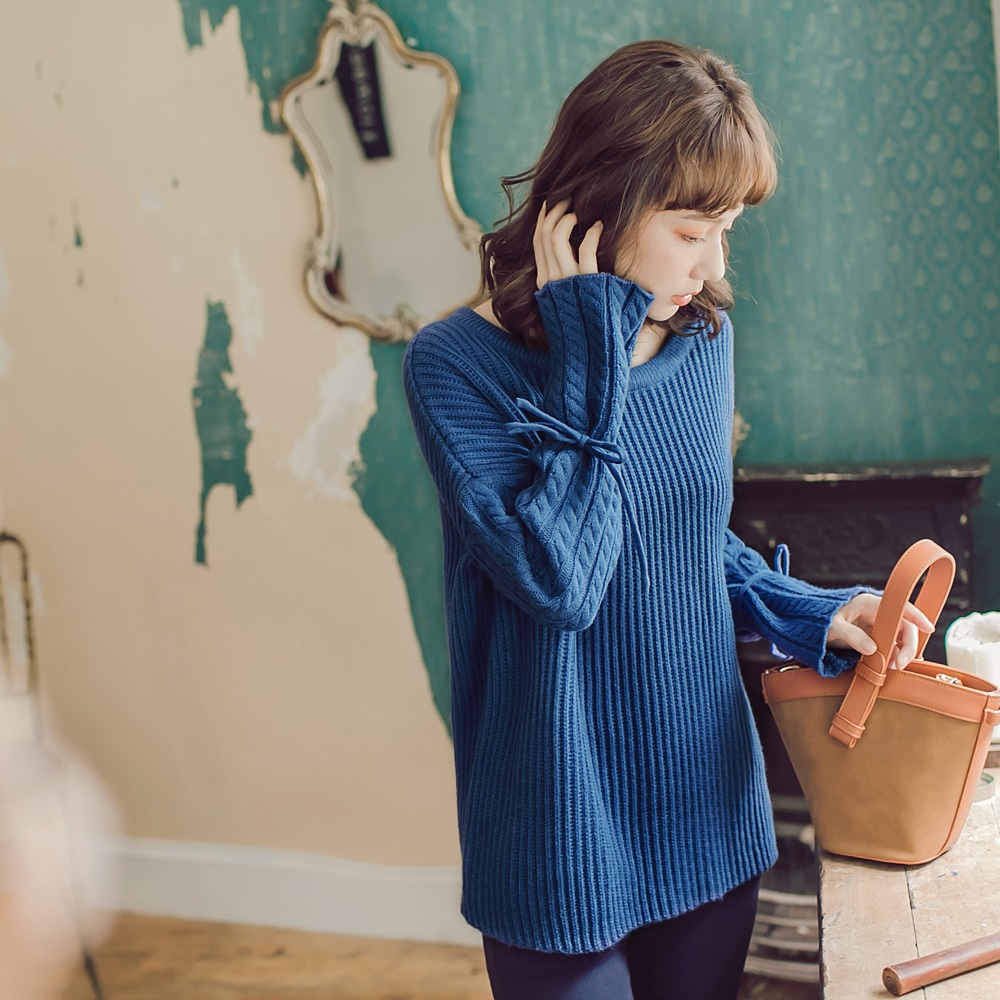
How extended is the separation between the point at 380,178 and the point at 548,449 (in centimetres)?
177

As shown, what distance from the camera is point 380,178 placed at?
273 centimetres

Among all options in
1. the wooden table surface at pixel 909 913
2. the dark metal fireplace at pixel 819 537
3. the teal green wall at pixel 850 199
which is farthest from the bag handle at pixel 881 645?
the teal green wall at pixel 850 199

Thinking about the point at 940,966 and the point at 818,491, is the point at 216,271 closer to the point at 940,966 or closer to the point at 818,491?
the point at 818,491

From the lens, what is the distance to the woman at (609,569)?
1169 millimetres

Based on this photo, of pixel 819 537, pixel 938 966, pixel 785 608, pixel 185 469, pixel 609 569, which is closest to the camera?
pixel 938 966

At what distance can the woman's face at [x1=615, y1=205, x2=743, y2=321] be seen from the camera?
3.98 ft

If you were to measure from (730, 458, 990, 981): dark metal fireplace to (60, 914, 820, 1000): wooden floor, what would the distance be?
0.81 m

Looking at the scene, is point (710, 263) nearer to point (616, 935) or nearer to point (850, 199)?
point (616, 935)

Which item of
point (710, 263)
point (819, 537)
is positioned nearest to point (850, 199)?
point (819, 537)

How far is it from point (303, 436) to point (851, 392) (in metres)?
1.44

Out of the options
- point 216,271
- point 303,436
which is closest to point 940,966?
point 303,436

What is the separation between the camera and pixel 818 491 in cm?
227

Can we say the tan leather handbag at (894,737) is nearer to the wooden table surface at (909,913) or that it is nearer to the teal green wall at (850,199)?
the wooden table surface at (909,913)

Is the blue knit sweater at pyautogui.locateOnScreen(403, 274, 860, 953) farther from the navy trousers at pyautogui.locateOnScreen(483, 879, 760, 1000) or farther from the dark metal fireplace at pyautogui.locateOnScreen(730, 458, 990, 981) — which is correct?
the dark metal fireplace at pyautogui.locateOnScreen(730, 458, 990, 981)
